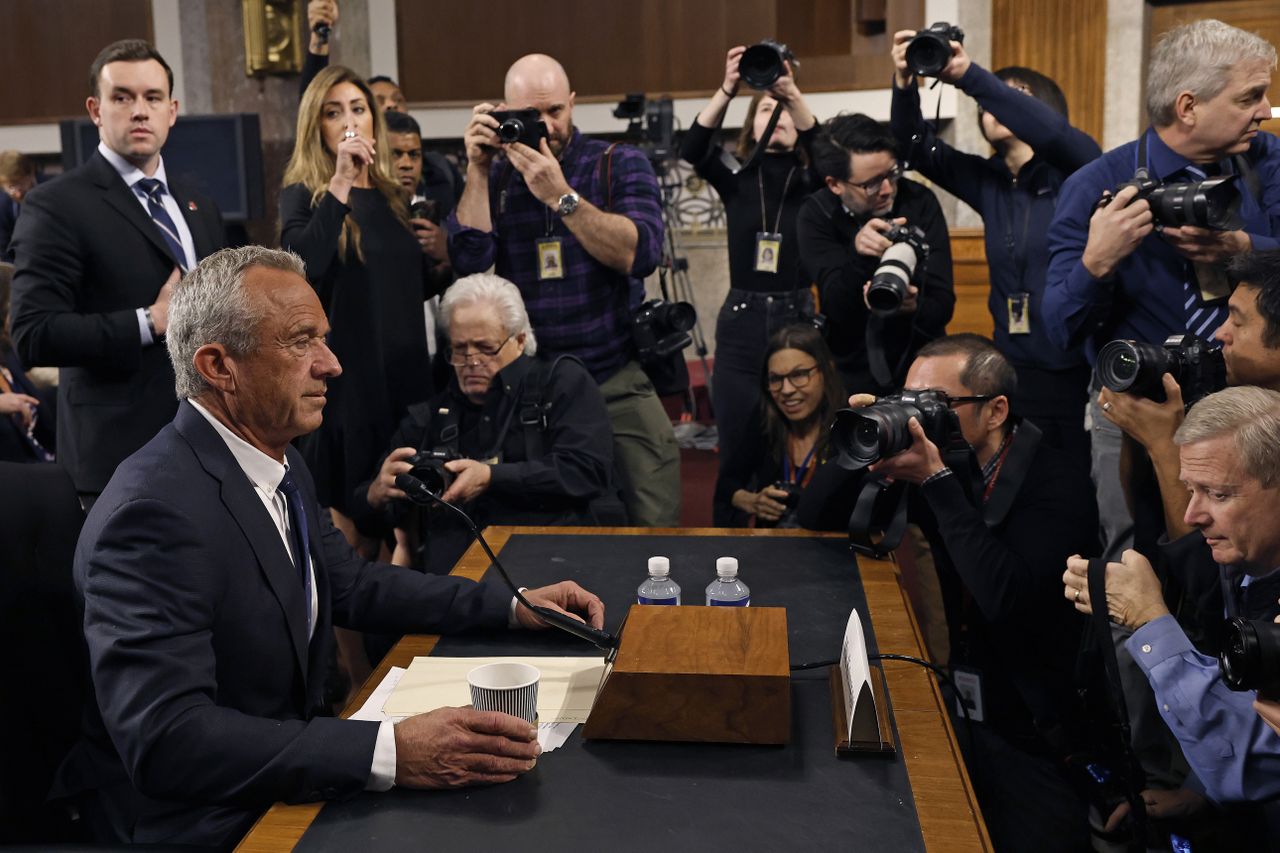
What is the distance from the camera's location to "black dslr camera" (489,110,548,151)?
2.98 metres

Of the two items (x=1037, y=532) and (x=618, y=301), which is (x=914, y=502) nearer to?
(x=1037, y=532)

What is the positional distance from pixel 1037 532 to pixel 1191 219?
607 mm

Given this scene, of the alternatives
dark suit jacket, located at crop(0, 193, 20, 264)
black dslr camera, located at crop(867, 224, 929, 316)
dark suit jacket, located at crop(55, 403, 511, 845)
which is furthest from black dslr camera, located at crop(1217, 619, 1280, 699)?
dark suit jacket, located at crop(0, 193, 20, 264)

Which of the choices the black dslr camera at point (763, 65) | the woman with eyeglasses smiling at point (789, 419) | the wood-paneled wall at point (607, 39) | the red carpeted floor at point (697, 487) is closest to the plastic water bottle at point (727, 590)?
the woman with eyeglasses smiling at point (789, 419)

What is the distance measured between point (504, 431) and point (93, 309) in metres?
0.90

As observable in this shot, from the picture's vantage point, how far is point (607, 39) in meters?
6.56

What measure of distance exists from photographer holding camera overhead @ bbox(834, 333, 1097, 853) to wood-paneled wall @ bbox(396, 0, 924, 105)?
14.5 ft

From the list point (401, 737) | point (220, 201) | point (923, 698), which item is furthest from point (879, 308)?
point (220, 201)

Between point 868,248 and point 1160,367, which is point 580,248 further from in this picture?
point 1160,367

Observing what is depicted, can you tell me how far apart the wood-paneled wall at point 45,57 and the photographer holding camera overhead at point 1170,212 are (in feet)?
19.8

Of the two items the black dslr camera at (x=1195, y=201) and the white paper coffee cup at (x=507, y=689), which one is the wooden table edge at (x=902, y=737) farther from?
the black dslr camera at (x=1195, y=201)

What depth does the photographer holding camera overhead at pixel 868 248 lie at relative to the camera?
118 inches

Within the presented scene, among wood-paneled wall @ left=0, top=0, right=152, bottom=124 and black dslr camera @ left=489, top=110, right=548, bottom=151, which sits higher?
wood-paneled wall @ left=0, top=0, right=152, bottom=124

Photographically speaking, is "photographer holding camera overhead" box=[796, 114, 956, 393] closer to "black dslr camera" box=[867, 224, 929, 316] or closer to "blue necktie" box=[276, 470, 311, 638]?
"black dslr camera" box=[867, 224, 929, 316]
